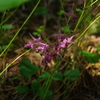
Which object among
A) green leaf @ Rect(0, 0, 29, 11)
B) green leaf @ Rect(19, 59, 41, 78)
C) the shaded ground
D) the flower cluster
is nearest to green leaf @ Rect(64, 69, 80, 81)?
the shaded ground

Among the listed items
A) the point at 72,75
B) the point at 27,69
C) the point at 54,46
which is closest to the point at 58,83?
the point at 72,75

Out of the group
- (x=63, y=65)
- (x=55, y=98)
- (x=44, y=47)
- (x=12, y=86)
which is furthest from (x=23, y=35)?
(x=44, y=47)

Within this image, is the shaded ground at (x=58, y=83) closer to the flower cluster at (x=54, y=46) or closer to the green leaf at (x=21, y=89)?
the green leaf at (x=21, y=89)

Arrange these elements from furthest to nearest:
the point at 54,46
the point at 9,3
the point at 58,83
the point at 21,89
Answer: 1. the point at 58,83
2. the point at 21,89
3. the point at 54,46
4. the point at 9,3

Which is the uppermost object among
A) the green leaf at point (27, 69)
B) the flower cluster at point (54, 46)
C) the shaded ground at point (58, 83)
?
the flower cluster at point (54, 46)

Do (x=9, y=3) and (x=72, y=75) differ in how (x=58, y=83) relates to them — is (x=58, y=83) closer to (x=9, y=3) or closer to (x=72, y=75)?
(x=72, y=75)

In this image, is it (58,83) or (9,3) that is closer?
(9,3)

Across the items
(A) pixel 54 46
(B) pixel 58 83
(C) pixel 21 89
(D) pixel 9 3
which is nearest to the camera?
(D) pixel 9 3

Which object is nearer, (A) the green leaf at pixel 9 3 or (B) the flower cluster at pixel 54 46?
(A) the green leaf at pixel 9 3

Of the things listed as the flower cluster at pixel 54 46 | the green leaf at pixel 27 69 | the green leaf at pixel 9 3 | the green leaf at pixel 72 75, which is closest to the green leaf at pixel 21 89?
the green leaf at pixel 27 69

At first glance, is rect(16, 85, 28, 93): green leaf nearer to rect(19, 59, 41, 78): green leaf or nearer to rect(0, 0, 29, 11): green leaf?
rect(19, 59, 41, 78): green leaf

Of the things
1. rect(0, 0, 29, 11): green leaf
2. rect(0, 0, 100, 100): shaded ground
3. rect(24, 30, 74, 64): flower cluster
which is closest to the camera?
rect(0, 0, 29, 11): green leaf

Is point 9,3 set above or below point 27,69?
above
